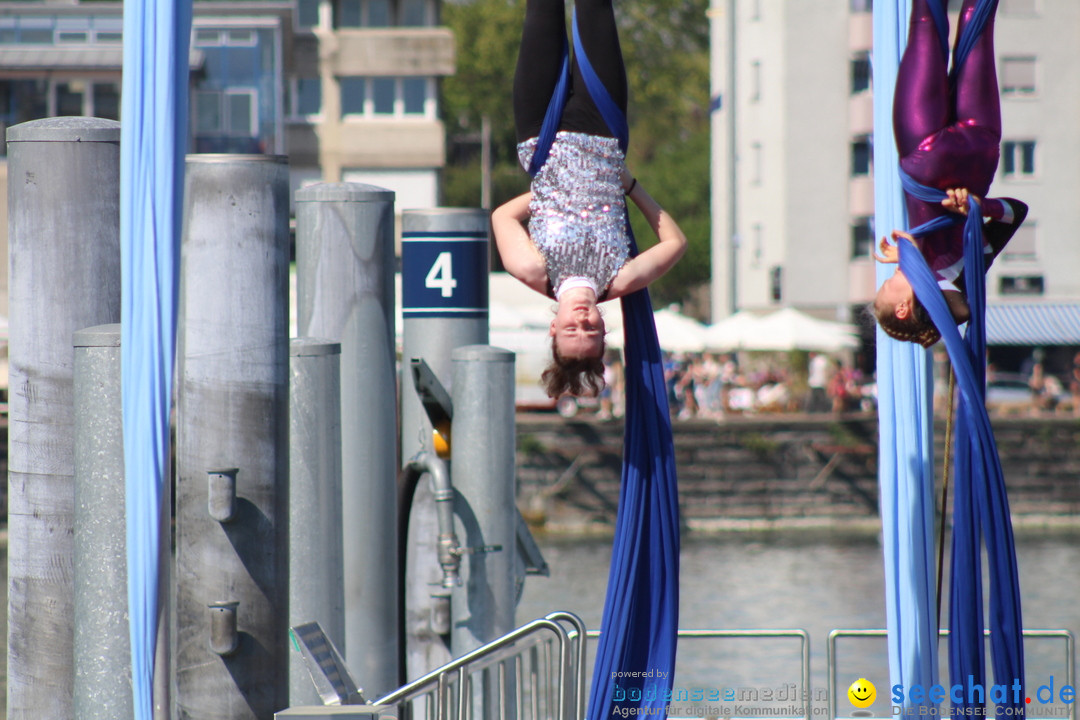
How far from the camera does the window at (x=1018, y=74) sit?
45.4m

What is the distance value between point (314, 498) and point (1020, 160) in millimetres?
42473

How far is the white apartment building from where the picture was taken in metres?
45.5

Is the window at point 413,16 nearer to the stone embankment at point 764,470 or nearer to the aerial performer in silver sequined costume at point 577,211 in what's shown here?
the stone embankment at point 764,470

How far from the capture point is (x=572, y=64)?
16.4ft

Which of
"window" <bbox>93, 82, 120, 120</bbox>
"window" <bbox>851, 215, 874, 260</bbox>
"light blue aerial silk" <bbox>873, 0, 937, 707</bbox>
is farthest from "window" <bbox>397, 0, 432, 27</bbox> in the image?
"light blue aerial silk" <bbox>873, 0, 937, 707</bbox>

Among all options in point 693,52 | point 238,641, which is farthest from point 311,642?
point 693,52

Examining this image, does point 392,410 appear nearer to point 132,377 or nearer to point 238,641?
point 238,641

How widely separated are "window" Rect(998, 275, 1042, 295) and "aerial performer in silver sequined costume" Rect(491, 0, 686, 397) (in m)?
44.0

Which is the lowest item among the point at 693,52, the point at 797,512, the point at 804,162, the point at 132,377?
the point at 797,512

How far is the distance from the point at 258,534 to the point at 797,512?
2935 cm

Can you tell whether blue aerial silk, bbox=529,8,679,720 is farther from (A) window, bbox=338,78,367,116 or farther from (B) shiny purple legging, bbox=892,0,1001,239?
(A) window, bbox=338,78,367,116

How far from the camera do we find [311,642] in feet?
20.4

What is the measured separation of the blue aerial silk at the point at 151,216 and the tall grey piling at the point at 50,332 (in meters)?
0.92

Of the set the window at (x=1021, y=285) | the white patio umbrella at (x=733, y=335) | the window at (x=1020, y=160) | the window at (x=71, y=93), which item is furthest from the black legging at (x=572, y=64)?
the window at (x=1021, y=285)
